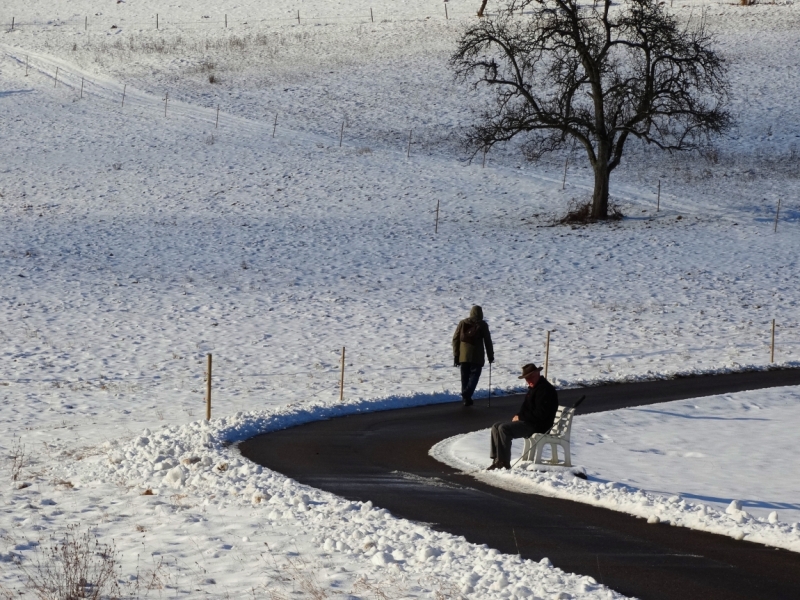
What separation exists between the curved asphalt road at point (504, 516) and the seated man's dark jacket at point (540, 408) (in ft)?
4.11

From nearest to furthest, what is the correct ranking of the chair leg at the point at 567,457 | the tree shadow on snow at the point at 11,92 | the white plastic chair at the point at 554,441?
1. the chair leg at the point at 567,457
2. the white plastic chair at the point at 554,441
3. the tree shadow on snow at the point at 11,92

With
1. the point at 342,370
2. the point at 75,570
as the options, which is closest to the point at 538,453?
the point at 75,570

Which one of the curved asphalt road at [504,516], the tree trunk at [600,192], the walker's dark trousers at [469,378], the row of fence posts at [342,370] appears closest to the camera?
the curved asphalt road at [504,516]

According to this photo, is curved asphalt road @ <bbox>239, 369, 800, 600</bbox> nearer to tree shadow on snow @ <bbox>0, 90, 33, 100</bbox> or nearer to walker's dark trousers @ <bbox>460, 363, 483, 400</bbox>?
walker's dark trousers @ <bbox>460, 363, 483, 400</bbox>

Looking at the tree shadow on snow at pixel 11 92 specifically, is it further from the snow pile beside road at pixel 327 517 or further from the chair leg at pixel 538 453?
the chair leg at pixel 538 453

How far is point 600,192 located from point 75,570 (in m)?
32.3

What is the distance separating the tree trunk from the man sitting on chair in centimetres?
2548

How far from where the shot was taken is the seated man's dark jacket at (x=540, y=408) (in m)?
13.2

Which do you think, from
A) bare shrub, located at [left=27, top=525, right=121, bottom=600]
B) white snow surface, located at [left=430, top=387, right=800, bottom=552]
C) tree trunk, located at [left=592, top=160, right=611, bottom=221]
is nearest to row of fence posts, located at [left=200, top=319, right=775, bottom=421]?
white snow surface, located at [left=430, top=387, right=800, bottom=552]

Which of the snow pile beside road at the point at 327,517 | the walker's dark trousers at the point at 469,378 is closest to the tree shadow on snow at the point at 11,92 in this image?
the walker's dark trousers at the point at 469,378

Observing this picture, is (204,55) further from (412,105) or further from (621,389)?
(621,389)

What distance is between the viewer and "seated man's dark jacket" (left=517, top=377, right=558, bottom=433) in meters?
13.2

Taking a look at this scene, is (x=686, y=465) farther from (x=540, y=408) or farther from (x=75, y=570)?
(x=75, y=570)

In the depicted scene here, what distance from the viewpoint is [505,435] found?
42.4ft
